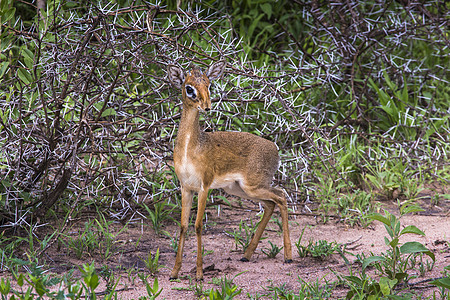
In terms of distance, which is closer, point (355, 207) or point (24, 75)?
point (24, 75)

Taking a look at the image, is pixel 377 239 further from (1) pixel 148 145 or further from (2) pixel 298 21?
(2) pixel 298 21

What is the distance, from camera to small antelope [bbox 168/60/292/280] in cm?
423

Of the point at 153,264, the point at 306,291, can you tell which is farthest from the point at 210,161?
the point at 306,291

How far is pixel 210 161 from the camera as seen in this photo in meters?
4.41

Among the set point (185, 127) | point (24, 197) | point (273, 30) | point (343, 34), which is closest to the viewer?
point (185, 127)

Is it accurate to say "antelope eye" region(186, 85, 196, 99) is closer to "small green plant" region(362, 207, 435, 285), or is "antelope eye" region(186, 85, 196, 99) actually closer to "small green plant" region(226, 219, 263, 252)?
"small green plant" region(226, 219, 263, 252)

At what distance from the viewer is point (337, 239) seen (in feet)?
16.5

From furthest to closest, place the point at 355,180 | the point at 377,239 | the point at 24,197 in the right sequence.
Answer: the point at 355,180 < the point at 377,239 < the point at 24,197

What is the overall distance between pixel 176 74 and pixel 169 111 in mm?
1033

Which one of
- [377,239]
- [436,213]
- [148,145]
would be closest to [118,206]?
[148,145]

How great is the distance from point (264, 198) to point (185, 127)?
0.97m

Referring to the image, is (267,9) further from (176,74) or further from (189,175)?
(189,175)

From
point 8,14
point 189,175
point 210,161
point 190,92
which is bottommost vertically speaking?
point 189,175

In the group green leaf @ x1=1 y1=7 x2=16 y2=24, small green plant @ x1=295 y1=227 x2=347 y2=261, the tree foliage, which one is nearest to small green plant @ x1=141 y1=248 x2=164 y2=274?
the tree foliage
